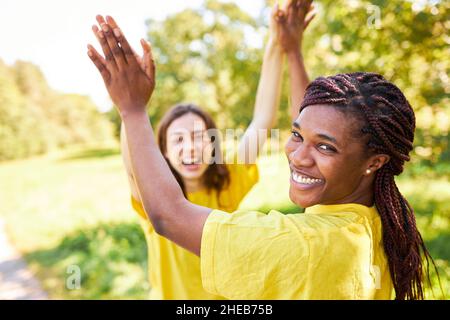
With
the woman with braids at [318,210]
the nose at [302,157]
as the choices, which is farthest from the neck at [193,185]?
the nose at [302,157]

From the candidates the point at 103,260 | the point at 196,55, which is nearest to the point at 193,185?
the point at 103,260

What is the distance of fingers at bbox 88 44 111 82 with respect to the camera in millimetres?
1243

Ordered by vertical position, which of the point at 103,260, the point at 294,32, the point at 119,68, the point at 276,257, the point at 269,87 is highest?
the point at 294,32

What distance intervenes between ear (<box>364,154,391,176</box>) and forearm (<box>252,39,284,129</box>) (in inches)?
36.3

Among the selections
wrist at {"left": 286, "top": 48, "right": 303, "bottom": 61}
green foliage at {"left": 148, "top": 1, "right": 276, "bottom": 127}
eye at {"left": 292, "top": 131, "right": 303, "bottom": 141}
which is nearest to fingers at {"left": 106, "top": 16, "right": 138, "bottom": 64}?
eye at {"left": 292, "top": 131, "right": 303, "bottom": 141}

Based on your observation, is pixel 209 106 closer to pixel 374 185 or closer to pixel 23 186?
pixel 23 186

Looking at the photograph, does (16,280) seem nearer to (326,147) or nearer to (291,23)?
(291,23)

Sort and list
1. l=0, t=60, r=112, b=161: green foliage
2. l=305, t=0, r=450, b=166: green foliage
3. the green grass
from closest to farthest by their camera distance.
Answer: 1. l=305, t=0, r=450, b=166: green foliage
2. the green grass
3. l=0, t=60, r=112, b=161: green foliage

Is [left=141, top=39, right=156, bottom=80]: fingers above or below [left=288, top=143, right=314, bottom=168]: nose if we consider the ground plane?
above

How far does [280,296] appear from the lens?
43.3 inches

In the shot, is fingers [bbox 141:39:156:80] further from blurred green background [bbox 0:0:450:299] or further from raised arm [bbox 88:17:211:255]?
blurred green background [bbox 0:0:450:299]

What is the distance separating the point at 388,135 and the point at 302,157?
0.82 ft

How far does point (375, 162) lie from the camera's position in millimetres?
1225
